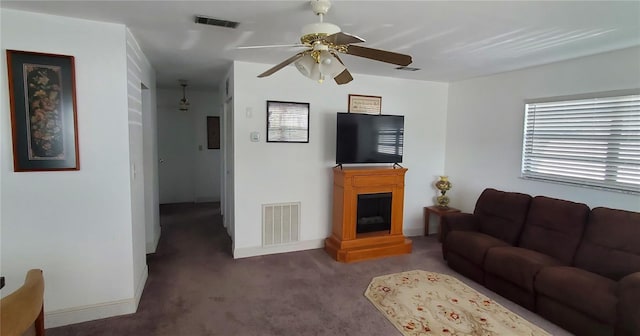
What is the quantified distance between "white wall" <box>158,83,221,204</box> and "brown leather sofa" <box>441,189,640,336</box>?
5.21 meters

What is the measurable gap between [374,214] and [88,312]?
123 inches

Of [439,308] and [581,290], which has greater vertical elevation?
[581,290]

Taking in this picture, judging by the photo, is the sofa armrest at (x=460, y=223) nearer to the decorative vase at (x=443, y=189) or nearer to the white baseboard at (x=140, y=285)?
the decorative vase at (x=443, y=189)

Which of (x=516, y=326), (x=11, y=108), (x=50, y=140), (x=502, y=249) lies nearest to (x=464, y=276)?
(x=502, y=249)

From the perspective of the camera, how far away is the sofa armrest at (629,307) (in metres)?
2.07

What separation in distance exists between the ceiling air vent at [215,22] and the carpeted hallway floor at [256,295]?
232cm

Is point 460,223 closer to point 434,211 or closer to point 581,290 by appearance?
point 434,211

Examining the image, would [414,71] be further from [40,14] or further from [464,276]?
[40,14]

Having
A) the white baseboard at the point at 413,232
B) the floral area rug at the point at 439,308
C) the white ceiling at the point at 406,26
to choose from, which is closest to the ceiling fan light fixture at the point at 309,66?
the white ceiling at the point at 406,26

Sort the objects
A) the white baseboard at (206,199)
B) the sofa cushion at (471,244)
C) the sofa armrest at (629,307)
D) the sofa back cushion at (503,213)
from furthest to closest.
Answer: the white baseboard at (206,199)
the sofa back cushion at (503,213)
the sofa cushion at (471,244)
the sofa armrest at (629,307)

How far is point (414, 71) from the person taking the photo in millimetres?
4094

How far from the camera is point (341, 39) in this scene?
5.77 ft

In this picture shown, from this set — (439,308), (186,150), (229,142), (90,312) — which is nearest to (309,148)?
(229,142)

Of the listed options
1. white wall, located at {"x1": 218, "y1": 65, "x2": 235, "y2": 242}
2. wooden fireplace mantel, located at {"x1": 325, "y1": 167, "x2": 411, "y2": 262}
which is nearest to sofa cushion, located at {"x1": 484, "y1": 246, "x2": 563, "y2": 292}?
wooden fireplace mantel, located at {"x1": 325, "y1": 167, "x2": 411, "y2": 262}
